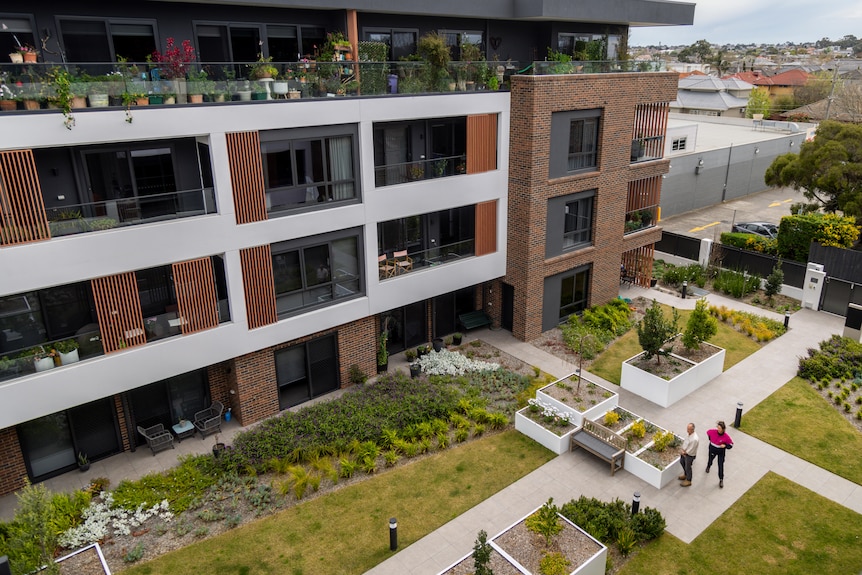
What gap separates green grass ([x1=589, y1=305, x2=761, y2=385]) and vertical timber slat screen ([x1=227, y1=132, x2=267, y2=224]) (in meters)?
11.3

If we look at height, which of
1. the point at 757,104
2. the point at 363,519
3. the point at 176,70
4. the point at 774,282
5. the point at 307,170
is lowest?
the point at 363,519

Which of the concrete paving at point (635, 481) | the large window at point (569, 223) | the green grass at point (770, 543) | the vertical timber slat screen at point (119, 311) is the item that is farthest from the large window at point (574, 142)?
the vertical timber slat screen at point (119, 311)

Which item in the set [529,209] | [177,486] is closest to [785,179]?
[529,209]

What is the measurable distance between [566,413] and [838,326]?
12999mm

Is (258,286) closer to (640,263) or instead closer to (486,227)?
(486,227)

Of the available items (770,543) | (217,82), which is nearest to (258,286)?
(217,82)

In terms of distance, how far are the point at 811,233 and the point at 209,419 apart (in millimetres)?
23561

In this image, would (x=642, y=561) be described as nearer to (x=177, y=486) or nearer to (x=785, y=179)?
(x=177, y=486)

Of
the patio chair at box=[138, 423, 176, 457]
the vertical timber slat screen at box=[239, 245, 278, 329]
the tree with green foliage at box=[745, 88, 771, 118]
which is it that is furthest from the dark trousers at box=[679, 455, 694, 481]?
the tree with green foliage at box=[745, 88, 771, 118]

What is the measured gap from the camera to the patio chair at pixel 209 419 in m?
15.3

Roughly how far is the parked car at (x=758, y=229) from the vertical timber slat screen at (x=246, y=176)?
2549cm

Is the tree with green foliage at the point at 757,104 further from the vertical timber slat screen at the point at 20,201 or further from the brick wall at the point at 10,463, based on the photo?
the brick wall at the point at 10,463

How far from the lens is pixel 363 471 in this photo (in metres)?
14.2

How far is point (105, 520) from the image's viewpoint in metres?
12.5
